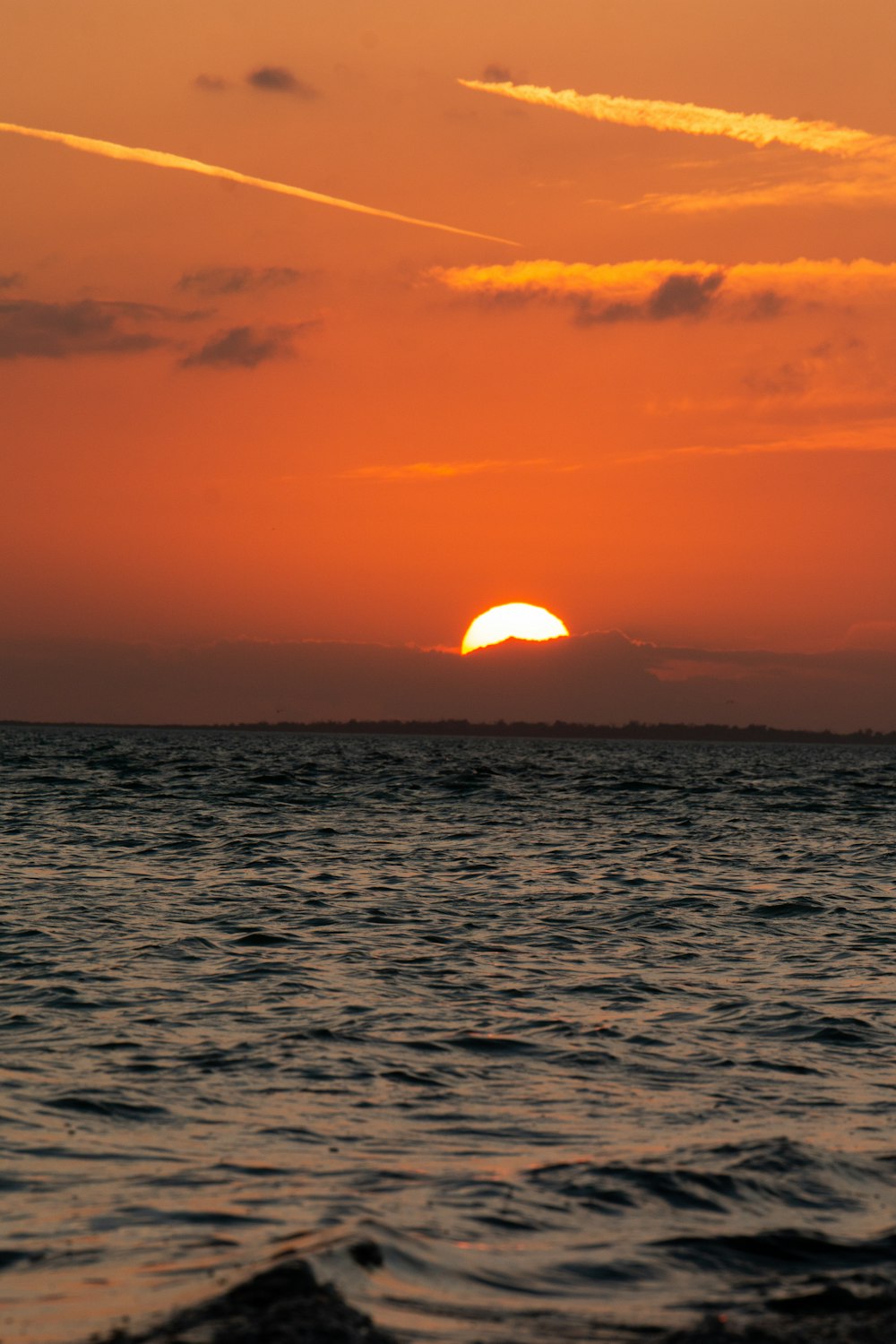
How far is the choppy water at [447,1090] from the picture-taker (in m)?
8.78

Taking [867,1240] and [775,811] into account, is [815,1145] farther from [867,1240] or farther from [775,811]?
[775,811]

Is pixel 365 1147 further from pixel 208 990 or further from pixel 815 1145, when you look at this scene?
pixel 208 990

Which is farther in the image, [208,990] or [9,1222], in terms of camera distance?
[208,990]

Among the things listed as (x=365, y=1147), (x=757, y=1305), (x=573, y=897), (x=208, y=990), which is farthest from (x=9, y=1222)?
(x=573, y=897)

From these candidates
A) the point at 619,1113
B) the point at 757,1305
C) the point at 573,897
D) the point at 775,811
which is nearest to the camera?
the point at 757,1305

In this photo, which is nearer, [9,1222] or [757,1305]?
[757,1305]

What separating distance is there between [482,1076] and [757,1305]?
605 centimetres

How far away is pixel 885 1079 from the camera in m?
14.4

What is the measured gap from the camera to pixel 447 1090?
13461 mm

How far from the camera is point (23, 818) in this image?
48.5 meters

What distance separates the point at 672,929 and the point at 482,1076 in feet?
39.5

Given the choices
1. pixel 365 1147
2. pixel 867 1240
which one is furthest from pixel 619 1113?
pixel 867 1240

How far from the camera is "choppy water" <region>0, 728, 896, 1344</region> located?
8.78 metres

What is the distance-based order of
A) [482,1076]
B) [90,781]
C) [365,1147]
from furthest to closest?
1. [90,781]
2. [482,1076]
3. [365,1147]
